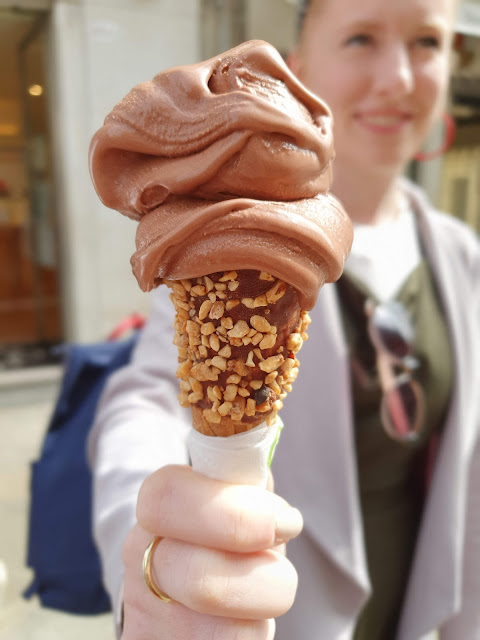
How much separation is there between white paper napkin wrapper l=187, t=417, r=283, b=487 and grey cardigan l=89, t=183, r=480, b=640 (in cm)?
27

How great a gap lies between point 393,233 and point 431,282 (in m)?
0.15

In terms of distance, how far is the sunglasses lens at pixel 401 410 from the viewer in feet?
3.48

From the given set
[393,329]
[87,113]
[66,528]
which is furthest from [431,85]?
[87,113]

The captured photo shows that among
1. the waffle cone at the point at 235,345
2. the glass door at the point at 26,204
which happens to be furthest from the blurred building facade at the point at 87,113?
the waffle cone at the point at 235,345

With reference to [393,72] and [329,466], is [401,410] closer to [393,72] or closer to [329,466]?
[329,466]

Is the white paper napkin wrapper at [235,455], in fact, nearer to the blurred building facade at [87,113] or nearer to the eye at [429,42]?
the eye at [429,42]

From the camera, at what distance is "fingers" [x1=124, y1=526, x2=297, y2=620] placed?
0.45 meters

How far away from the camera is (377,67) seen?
0.95m

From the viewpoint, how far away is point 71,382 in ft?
4.28

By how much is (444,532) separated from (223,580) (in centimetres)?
78

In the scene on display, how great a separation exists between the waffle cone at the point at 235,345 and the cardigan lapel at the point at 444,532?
75 centimetres

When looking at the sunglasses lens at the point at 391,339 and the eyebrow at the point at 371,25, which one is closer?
the eyebrow at the point at 371,25

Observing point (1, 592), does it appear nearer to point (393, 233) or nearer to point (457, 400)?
point (457, 400)

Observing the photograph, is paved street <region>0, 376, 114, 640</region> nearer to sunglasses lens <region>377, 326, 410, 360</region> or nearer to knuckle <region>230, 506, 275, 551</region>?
knuckle <region>230, 506, 275, 551</region>
